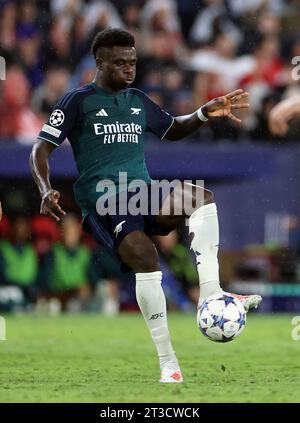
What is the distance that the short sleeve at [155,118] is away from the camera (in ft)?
26.5

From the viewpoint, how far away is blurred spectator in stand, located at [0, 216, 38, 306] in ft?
48.8

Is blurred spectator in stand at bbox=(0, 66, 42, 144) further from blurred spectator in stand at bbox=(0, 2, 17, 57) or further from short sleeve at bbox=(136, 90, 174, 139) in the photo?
short sleeve at bbox=(136, 90, 174, 139)

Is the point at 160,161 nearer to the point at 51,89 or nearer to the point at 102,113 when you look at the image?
the point at 51,89

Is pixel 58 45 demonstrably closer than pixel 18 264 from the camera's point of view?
No

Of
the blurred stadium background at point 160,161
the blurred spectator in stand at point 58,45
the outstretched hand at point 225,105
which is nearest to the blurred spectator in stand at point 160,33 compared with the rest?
the blurred stadium background at point 160,161

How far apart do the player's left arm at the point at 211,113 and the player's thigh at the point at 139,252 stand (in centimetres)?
111

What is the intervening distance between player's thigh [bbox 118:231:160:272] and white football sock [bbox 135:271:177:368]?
46 mm

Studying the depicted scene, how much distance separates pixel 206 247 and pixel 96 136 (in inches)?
41.5

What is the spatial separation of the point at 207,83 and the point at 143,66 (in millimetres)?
990

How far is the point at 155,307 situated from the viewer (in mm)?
7348

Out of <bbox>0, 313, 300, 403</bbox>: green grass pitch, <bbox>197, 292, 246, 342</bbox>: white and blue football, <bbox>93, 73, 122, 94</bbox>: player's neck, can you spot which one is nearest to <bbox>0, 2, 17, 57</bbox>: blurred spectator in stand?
<bbox>0, 313, 300, 403</bbox>: green grass pitch

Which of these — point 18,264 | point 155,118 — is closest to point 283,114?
point 155,118

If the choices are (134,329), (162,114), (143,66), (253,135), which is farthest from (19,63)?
(162,114)

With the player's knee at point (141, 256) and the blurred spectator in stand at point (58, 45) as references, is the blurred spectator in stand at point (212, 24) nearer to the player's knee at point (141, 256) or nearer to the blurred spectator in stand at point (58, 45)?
the blurred spectator in stand at point (58, 45)
